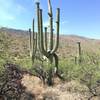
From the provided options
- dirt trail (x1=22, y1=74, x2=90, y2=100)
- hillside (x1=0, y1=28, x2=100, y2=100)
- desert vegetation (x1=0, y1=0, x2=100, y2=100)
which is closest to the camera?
desert vegetation (x1=0, y1=0, x2=100, y2=100)

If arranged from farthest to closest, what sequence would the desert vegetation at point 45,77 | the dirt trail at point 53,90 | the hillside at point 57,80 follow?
1. the dirt trail at point 53,90
2. the hillside at point 57,80
3. the desert vegetation at point 45,77

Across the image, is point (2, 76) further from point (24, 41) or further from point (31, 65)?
point (24, 41)

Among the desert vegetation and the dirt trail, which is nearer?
the desert vegetation

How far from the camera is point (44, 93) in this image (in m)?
15.5

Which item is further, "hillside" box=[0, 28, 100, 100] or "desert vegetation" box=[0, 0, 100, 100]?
"hillside" box=[0, 28, 100, 100]

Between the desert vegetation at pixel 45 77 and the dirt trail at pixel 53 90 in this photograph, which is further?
the dirt trail at pixel 53 90

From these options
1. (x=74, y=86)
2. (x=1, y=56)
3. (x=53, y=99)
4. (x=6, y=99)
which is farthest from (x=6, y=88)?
(x=74, y=86)

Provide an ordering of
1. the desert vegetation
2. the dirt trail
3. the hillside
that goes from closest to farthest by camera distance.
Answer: the desert vegetation
the hillside
the dirt trail

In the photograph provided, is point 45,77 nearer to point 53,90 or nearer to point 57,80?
point 57,80

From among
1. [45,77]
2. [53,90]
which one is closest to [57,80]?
[45,77]

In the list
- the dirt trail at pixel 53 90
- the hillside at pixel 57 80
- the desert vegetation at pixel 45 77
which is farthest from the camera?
the dirt trail at pixel 53 90

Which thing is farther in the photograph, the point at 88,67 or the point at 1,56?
the point at 88,67

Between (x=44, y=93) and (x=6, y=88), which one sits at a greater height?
(x=6, y=88)

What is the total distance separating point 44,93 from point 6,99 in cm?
386
